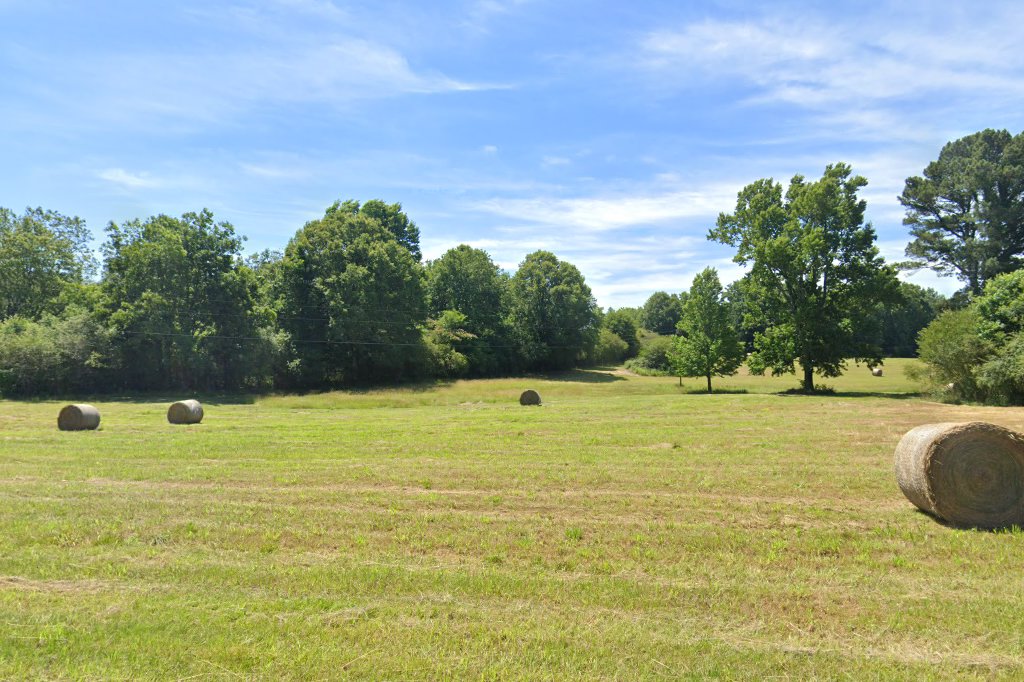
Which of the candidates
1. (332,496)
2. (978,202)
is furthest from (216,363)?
(978,202)

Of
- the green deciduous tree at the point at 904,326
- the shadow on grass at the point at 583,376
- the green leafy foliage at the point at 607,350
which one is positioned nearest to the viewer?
the shadow on grass at the point at 583,376

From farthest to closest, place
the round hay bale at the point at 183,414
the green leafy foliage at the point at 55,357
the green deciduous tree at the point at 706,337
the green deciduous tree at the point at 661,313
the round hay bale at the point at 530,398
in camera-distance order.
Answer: the green deciduous tree at the point at 661,313 → the green deciduous tree at the point at 706,337 → the green leafy foliage at the point at 55,357 → the round hay bale at the point at 530,398 → the round hay bale at the point at 183,414

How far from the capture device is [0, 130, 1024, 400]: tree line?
4378 cm

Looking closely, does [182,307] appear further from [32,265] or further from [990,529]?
[990,529]

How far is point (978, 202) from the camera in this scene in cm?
5409

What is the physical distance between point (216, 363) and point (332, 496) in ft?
140

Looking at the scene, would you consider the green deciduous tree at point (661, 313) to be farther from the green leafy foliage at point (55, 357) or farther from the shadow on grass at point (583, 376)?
the green leafy foliage at point (55, 357)

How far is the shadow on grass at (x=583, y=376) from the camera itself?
222ft

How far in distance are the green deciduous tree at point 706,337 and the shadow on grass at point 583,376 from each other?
47.8 ft

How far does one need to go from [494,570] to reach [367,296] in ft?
162

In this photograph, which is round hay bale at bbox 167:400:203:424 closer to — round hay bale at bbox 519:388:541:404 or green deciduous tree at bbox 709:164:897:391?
round hay bale at bbox 519:388:541:404

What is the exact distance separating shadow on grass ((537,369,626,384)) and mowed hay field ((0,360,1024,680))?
53.2m

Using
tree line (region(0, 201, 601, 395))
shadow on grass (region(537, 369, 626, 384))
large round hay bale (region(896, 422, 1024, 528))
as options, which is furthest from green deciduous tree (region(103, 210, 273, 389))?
large round hay bale (region(896, 422, 1024, 528))

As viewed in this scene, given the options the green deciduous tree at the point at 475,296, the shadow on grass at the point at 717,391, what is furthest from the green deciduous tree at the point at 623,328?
the shadow on grass at the point at 717,391
